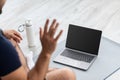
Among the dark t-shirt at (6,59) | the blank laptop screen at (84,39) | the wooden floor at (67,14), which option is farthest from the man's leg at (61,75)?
the wooden floor at (67,14)

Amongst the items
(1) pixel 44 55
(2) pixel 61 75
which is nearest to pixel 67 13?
(2) pixel 61 75

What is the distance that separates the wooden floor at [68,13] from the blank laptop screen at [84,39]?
811 mm

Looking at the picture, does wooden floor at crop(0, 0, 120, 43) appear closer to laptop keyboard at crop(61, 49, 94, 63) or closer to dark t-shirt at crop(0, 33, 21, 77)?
laptop keyboard at crop(61, 49, 94, 63)

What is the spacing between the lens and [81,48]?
1.83 m

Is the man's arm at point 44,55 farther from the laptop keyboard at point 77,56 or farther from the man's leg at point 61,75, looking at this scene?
the laptop keyboard at point 77,56

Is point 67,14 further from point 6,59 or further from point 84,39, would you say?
point 6,59

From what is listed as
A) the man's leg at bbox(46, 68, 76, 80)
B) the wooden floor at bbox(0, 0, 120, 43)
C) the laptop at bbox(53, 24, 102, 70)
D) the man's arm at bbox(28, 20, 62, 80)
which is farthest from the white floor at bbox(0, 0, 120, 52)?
the man's arm at bbox(28, 20, 62, 80)

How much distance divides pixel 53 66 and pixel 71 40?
0.72ft

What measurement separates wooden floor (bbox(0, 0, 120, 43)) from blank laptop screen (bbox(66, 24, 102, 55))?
81 centimetres

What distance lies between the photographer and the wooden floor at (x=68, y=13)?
2764 millimetres

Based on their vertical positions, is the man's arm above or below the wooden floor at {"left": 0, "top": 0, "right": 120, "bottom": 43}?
above

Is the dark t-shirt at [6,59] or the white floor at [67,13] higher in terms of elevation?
the dark t-shirt at [6,59]

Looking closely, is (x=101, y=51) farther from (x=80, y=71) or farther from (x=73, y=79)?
(x=73, y=79)

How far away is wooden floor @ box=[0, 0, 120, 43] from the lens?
9.07ft
